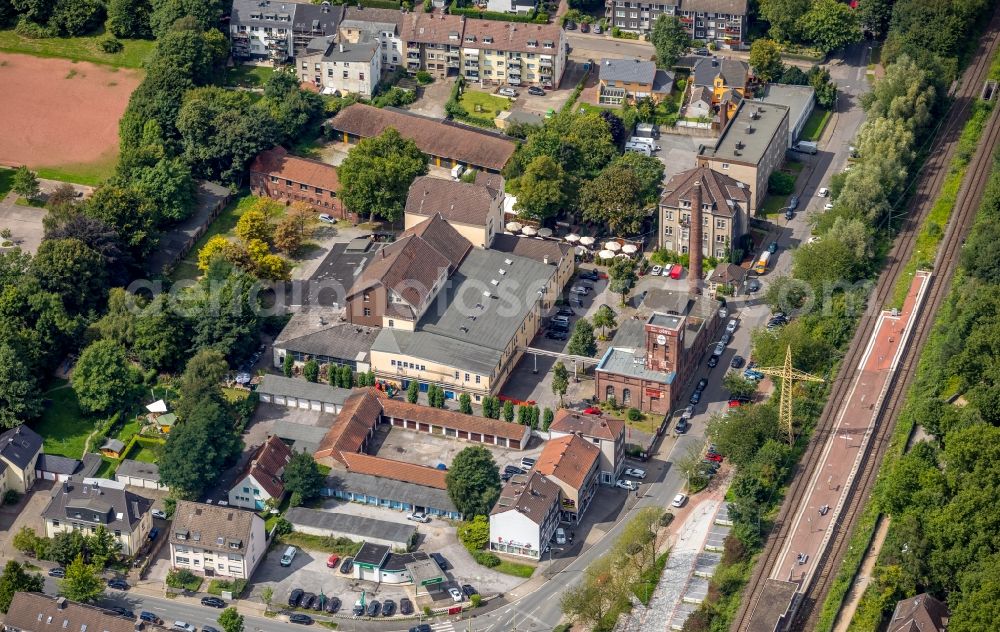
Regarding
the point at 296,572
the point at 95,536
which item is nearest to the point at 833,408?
the point at 296,572

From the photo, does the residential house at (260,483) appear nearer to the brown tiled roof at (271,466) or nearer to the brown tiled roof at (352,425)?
the brown tiled roof at (271,466)

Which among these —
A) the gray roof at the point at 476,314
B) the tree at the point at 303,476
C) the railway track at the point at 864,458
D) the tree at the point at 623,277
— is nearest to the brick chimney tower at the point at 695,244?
the tree at the point at 623,277

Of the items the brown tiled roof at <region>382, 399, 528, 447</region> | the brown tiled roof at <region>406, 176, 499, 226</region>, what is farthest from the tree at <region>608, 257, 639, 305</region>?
the brown tiled roof at <region>382, 399, 528, 447</region>

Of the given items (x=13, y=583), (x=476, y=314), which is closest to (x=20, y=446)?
(x=13, y=583)

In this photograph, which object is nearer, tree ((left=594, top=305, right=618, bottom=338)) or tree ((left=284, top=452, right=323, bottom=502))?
tree ((left=284, top=452, right=323, bottom=502))

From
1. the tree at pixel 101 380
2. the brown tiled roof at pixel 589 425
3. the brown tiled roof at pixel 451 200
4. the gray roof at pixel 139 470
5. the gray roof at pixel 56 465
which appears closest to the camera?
the brown tiled roof at pixel 589 425

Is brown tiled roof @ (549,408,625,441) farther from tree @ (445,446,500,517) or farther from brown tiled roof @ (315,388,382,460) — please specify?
brown tiled roof @ (315,388,382,460)

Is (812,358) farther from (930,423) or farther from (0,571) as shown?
(0,571)
